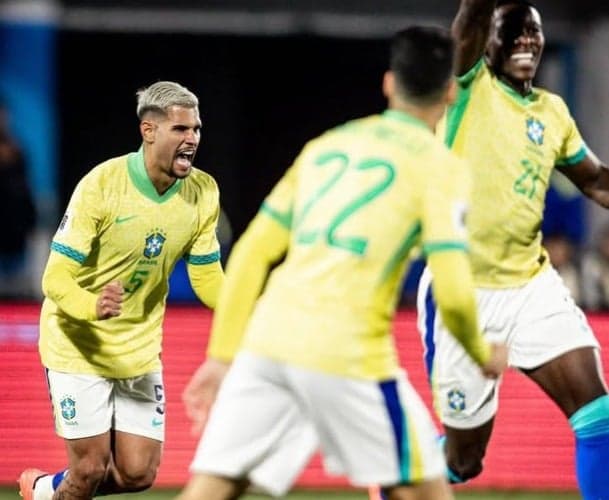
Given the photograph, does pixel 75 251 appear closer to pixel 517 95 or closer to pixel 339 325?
pixel 517 95

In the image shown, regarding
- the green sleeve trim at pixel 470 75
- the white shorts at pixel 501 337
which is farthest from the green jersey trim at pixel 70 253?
the green sleeve trim at pixel 470 75

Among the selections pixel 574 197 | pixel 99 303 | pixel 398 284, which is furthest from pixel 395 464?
pixel 574 197

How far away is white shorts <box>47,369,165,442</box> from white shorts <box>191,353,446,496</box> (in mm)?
2183

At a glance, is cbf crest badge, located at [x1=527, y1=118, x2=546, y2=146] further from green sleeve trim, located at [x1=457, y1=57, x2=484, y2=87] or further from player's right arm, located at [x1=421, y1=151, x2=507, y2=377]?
player's right arm, located at [x1=421, y1=151, x2=507, y2=377]

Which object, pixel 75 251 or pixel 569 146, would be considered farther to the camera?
pixel 569 146

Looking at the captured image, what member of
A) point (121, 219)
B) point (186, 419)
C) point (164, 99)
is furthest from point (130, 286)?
point (186, 419)

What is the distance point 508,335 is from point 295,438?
2197 millimetres

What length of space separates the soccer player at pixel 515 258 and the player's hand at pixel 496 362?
1610 mm

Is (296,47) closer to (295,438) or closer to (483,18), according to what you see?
(483,18)

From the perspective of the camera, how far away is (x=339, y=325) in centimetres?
511

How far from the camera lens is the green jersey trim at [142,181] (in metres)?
7.22

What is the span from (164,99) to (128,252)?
665 mm

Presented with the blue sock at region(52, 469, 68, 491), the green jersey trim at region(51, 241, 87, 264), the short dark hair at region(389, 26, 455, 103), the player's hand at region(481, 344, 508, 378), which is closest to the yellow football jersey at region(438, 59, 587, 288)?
the green jersey trim at region(51, 241, 87, 264)

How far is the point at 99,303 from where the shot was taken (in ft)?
21.7
